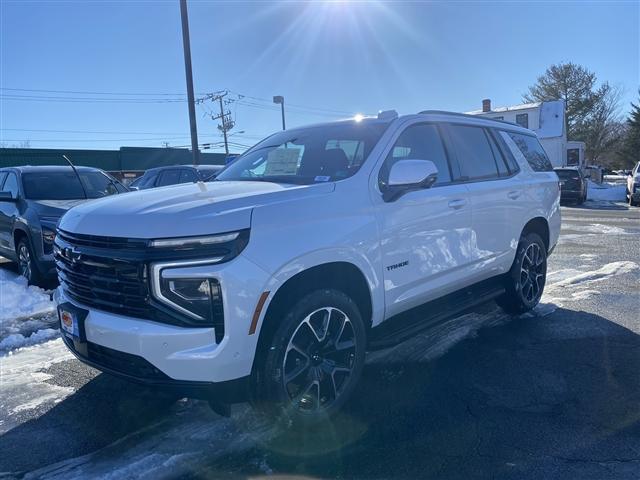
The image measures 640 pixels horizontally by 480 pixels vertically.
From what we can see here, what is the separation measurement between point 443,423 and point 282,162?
234 cm

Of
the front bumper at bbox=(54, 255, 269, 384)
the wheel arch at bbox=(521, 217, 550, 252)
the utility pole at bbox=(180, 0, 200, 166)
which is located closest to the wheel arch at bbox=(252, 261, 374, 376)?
the front bumper at bbox=(54, 255, 269, 384)

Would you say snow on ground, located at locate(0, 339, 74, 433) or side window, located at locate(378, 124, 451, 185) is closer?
snow on ground, located at locate(0, 339, 74, 433)

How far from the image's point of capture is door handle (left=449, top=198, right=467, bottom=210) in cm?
438

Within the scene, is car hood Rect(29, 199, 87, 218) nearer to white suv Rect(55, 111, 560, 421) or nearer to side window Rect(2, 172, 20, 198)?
side window Rect(2, 172, 20, 198)

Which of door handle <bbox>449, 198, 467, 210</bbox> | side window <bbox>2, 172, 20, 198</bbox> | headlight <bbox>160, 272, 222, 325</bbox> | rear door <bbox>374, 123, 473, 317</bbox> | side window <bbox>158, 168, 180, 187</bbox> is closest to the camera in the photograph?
headlight <bbox>160, 272, 222, 325</bbox>

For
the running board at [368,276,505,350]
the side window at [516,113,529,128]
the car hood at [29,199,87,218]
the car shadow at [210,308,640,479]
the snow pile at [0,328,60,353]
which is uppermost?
the side window at [516,113,529,128]

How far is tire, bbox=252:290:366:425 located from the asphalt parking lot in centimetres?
20

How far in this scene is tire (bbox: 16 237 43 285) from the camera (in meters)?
7.23

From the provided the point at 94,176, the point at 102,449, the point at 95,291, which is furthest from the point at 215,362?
the point at 94,176

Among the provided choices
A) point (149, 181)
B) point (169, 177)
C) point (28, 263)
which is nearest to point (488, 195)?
point (28, 263)

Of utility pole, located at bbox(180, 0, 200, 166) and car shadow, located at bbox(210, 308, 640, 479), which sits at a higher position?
utility pole, located at bbox(180, 0, 200, 166)

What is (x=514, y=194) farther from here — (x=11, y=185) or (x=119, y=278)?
(x=11, y=185)

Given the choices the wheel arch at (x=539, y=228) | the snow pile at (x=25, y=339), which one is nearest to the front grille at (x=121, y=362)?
the snow pile at (x=25, y=339)

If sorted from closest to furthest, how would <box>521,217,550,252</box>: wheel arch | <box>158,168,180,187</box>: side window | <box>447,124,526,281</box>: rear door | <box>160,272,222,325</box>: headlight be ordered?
<box>160,272,222,325</box>: headlight, <box>447,124,526,281</box>: rear door, <box>521,217,550,252</box>: wheel arch, <box>158,168,180,187</box>: side window
